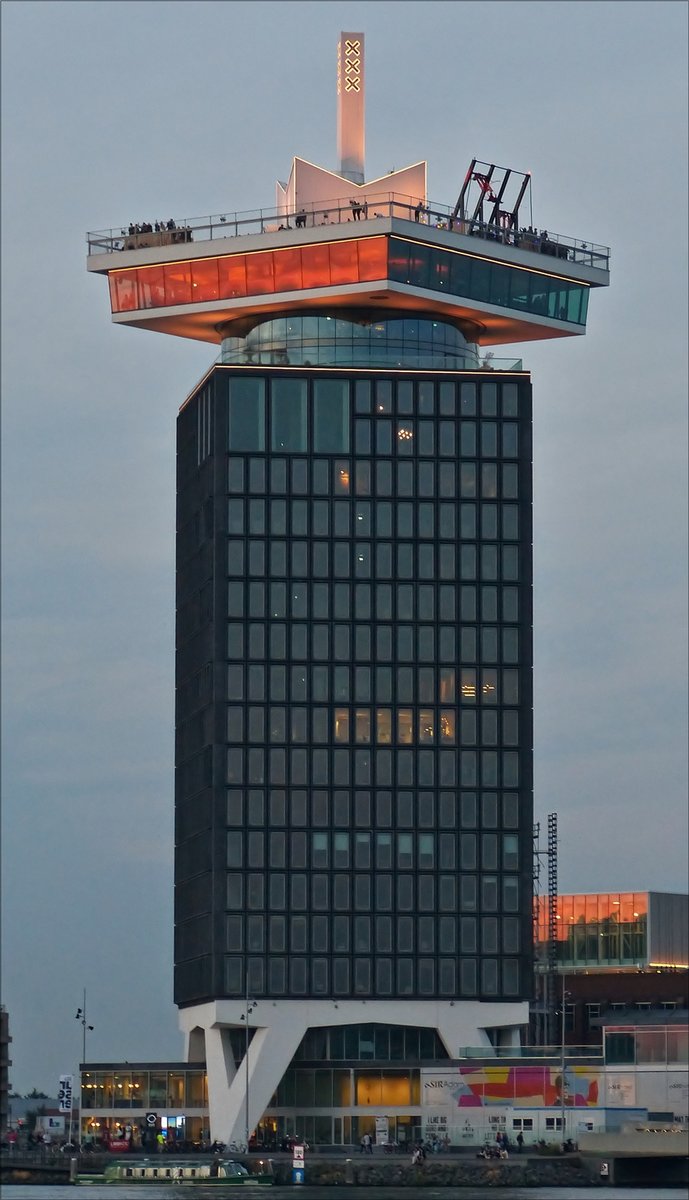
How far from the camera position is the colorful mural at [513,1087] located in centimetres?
18900

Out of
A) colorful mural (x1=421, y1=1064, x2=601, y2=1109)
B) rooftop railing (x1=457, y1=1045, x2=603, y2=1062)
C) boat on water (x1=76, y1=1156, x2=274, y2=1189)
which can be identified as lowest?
boat on water (x1=76, y1=1156, x2=274, y2=1189)

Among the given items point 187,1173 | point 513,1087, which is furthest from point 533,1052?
point 187,1173

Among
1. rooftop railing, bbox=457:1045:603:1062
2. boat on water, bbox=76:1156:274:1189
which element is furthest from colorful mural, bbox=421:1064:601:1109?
boat on water, bbox=76:1156:274:1189

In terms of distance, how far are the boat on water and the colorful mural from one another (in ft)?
68.7

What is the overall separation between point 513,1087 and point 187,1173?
2837 cm

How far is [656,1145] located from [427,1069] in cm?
2764

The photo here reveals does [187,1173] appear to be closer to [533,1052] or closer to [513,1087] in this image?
[513,1087]

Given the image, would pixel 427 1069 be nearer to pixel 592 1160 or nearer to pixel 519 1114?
pixel 519 1114

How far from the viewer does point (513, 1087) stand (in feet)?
629

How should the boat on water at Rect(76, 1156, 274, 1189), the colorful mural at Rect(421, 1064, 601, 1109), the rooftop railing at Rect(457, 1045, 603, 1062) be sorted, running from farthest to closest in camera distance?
the rooftop railing at Rect(457, 1045, 603, 1062), the colorful mural at Rect(421, 1064, 601, 1109), the boat on water at Rect(76, 1156, 274, 1189)

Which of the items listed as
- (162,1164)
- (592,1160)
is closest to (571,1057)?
(592,1160)

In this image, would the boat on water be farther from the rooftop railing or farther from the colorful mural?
the rooftop railing

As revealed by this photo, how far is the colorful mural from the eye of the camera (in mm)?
189000

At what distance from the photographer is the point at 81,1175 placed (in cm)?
18288
